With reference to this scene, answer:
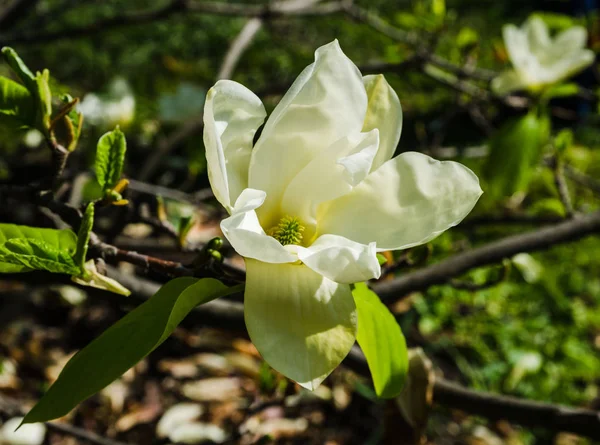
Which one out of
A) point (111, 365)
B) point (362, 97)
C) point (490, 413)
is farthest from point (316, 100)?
point (490, 413)

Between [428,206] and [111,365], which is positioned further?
[428,206]

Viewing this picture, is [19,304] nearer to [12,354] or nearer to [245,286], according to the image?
[12,354]

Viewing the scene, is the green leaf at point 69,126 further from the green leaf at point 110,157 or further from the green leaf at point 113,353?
the green leaf at point 113,353

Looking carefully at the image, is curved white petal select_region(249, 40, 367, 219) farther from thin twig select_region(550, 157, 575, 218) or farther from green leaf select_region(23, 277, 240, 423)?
thin twig select_region(550, 157, 575, 218)

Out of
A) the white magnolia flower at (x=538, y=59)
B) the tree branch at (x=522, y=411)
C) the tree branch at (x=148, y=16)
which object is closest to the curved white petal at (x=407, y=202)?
the tree branch at (x=522, y=411)

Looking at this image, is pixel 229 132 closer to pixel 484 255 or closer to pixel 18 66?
pixel 18 66

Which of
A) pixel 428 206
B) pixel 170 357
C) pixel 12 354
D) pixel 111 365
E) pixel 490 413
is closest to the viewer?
pixel 111 365
